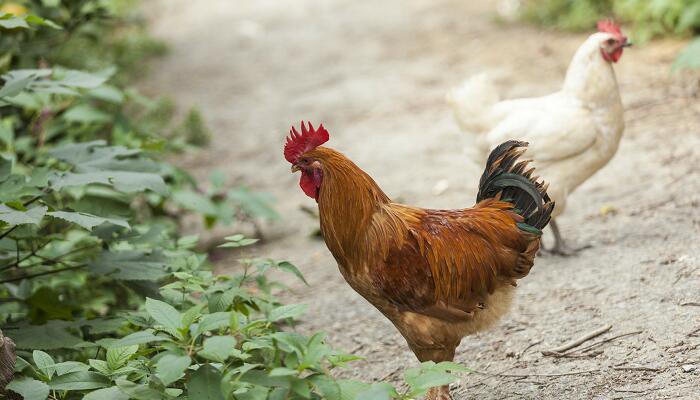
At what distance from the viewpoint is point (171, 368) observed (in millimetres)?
2502

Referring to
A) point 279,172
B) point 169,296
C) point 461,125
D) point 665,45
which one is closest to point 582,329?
point 461,125

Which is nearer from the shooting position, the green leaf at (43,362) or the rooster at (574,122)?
the green leaf at (43,362)

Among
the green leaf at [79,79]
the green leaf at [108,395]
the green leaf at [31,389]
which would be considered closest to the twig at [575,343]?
the green leaf at [108,395]

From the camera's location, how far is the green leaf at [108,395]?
2.78 m

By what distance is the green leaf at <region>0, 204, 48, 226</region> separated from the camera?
10.1 feet

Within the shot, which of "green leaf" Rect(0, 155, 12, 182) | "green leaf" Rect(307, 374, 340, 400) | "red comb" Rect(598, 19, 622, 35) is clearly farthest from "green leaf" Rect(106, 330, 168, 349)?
"red comb" Rect(598, 19, 622, 35)

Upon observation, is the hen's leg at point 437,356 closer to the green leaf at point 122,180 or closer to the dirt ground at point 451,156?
the dirt ground at point 451,156

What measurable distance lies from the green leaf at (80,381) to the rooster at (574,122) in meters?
2.72

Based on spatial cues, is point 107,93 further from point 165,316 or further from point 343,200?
point 165,316

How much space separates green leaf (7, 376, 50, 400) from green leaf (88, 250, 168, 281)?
1024mm

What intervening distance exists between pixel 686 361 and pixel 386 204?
148 centimetres

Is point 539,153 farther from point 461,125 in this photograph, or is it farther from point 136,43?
point 136,43

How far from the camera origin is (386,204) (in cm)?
351

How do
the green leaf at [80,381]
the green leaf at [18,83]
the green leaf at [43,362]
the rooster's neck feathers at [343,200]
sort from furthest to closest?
1. the green leaf at [18,83]
2. the rooster's neck feathers at [343,200]
3. the green leaf at [43,362]
4. the green leaf at [80,381]
